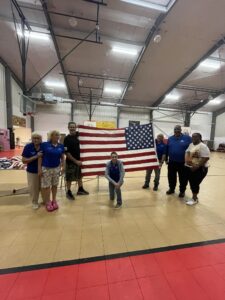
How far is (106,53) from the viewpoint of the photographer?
8797 mm

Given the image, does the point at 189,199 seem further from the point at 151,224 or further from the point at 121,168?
the point at 121,168

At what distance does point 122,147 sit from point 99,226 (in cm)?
177

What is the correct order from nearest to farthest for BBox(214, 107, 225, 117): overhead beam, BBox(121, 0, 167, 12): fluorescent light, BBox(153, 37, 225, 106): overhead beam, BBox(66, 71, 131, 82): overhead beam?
BBox(121, 0, 167, 12): fluorescent light
BBox(153, 37, 225, 106): overhead beam
BBox(66, 71, 131, 82): overhead beam
BBox(214, 107, 225, 117): overhead beam

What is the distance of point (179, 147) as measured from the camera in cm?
353

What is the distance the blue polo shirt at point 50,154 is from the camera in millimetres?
2767

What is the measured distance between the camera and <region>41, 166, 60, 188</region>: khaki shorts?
2.83 meters

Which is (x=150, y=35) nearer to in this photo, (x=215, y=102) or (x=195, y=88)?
(x=195, y=88)

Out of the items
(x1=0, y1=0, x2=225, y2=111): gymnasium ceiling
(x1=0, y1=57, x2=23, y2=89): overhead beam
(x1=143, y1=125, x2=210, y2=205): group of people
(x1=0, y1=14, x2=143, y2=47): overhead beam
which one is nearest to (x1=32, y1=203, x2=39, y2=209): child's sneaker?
(x1=143, y1=125, x2=210, y2=205): group of people

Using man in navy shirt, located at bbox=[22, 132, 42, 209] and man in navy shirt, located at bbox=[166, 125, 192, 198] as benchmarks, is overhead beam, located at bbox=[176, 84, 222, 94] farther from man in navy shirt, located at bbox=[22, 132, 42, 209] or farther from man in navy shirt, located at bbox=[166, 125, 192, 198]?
man in navy shirt, located at bbox=[22, 132, 42, 209]

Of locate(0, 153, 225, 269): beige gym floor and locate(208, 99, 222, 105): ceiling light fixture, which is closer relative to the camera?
locate(0, 153, 225, 269): beige gym floor

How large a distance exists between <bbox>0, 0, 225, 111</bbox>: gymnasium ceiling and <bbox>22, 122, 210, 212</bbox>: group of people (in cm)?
472

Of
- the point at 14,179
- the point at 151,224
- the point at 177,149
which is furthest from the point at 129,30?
the point at 151,224

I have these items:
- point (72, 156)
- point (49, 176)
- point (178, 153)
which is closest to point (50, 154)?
point (49, 176)

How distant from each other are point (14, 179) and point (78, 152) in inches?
104
